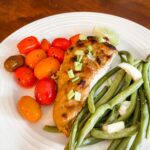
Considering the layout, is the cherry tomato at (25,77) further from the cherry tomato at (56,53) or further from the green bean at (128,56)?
the green bean at (128,56)

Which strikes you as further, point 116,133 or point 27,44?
point 27,44

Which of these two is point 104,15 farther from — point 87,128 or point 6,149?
point 6,149

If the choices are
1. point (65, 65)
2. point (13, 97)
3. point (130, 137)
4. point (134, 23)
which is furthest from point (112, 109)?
point (134, 23)

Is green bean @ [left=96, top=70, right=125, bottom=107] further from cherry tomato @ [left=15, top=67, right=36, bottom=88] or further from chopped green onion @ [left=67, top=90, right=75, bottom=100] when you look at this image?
cherry tomato @ [left=15, top=67, right=36, bottom=88]

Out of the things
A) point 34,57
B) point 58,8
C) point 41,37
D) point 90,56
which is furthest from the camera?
point 58,8

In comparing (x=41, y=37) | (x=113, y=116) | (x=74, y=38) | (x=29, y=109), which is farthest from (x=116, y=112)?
(x=41, y=37)

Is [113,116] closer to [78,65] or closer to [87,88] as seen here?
[87,88]
